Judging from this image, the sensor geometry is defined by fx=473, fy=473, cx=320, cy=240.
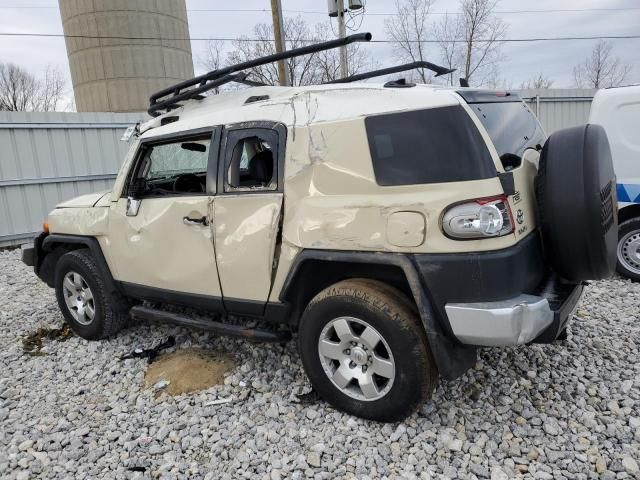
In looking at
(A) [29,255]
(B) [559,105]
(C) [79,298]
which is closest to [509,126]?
(C) [79,298]

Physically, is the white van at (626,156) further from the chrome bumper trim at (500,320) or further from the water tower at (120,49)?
the water tower at (120,49)

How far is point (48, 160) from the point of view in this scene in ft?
30.3

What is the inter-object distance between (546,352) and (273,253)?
7.32 ft

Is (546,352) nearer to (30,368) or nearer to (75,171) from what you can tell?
(30,368)

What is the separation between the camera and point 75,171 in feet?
31.4

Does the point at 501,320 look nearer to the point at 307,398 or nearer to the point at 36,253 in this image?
the point at 307,398

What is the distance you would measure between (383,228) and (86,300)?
3.09m

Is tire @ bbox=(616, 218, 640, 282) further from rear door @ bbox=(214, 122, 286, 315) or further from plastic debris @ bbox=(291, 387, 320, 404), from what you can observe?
rear door @ bbox=(214, 122, 286, 315)

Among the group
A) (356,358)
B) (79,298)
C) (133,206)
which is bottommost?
(356,358)

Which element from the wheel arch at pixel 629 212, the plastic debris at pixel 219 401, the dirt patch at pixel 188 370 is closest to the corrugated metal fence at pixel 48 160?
the dirt patch at pixel 188 370

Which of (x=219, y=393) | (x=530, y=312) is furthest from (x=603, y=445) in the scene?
(x=219, y=393)

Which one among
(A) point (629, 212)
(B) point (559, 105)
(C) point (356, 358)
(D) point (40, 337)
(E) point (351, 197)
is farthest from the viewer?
(B) point (559, 105)

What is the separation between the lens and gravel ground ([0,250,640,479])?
2.54 m

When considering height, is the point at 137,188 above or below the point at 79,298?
above
